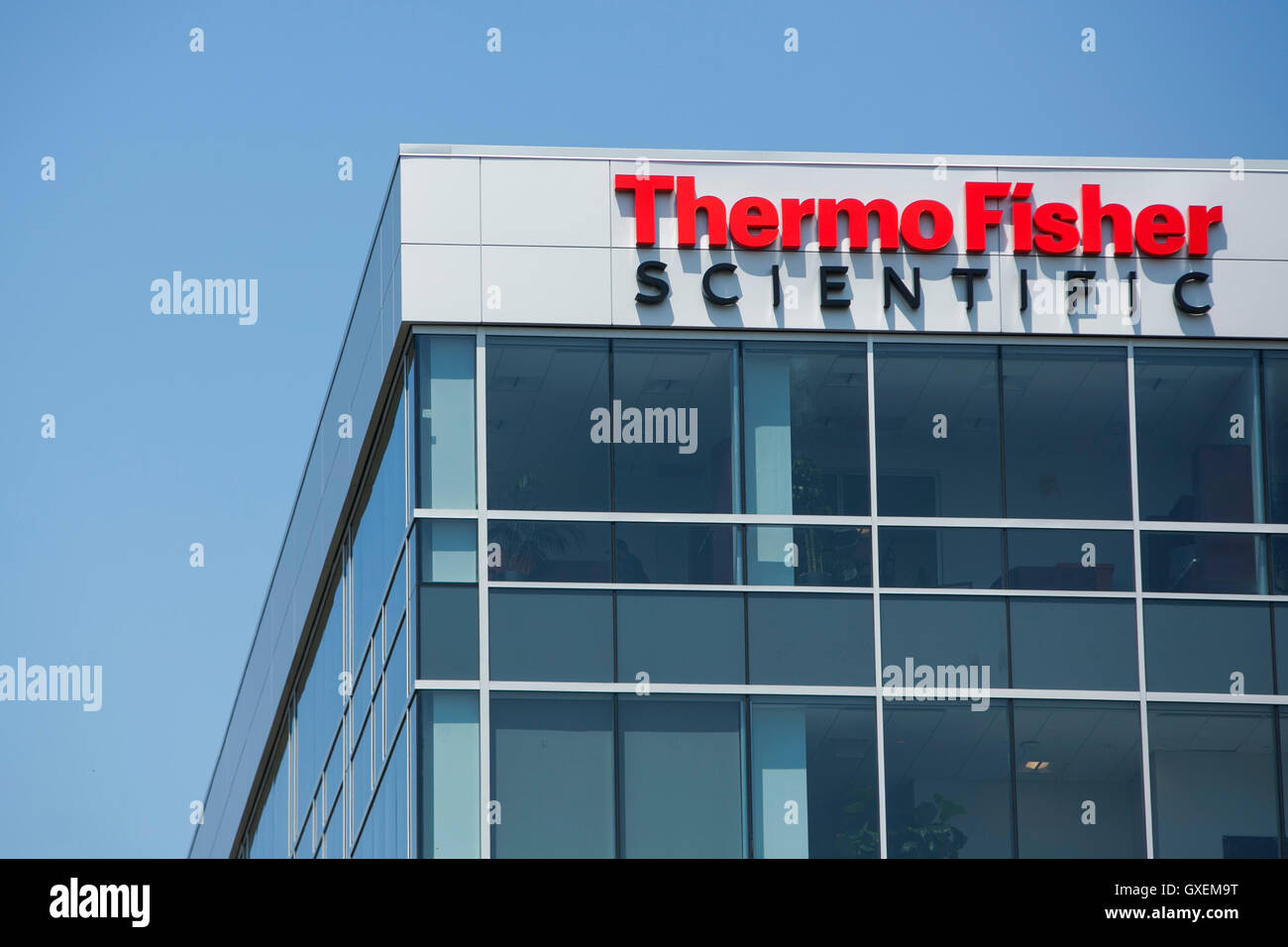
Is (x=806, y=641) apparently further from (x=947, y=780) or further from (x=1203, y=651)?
(x=1203, y=651)

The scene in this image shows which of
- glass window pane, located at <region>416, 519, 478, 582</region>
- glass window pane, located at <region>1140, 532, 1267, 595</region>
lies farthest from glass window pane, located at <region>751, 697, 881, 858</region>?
glass window pane, located at <region>1140, 532, 1267, 595</region>

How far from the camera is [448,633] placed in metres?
19.4

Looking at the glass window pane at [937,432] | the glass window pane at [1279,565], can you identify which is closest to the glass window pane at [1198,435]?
the glass window pane at [1279,565]

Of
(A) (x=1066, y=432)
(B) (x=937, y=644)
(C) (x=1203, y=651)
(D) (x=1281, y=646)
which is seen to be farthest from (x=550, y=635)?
(D) (x=1281, y=646)

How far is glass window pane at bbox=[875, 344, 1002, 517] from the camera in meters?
20.2

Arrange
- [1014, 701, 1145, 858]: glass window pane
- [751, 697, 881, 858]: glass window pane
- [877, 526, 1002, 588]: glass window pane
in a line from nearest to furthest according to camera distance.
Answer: [751, 697, 881, 858]: glass window pane → [1014, 701, 1145, 858]: glass window pane → [877, 526, 1002, 588]: glass window pane

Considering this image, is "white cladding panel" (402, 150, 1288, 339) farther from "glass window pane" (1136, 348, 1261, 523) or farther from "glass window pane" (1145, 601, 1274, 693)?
"glass window pane" (1145, 601, 1274, 693)

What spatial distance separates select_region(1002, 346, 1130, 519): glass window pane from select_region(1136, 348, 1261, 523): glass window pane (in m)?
0.22

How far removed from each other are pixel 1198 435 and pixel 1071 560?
1766mm

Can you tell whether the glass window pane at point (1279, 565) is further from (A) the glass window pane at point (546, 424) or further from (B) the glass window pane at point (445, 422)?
(B) the glass window pane at point (445, 422)

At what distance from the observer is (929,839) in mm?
19438
